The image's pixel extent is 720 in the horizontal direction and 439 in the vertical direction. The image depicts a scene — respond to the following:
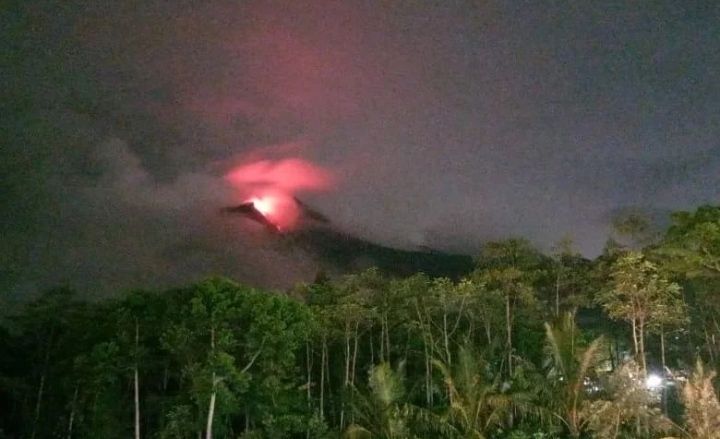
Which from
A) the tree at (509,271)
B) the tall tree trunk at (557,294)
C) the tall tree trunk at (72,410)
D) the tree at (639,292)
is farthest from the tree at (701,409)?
the tall tree trunk at (72,410)

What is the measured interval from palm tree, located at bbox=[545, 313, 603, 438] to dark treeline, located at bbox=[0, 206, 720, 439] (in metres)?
0.05

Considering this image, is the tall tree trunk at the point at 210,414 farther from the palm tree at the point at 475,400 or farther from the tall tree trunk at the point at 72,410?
the palm tree at the point at 475,400

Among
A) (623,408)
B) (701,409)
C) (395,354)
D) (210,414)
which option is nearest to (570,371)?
(623,408)

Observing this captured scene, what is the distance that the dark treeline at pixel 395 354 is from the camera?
780 inches

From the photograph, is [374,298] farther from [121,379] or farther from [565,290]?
[121,379]

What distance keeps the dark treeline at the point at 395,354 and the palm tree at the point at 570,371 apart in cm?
5

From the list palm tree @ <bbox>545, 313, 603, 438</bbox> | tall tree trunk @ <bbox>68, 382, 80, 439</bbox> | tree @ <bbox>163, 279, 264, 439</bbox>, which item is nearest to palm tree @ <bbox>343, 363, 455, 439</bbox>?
palm tree @ <bbox>545, 313, 603, 438</bbox>

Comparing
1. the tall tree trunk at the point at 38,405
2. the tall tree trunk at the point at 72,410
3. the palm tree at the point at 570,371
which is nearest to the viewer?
the palm tree at the point at 570,371

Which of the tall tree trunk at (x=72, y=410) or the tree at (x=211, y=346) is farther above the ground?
the tree at (x=211, y=346)

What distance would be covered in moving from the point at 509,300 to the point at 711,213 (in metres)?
9.47

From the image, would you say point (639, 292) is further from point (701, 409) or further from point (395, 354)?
point (395, 354)

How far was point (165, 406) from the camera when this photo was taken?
1008 inches

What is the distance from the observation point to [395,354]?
3219cm

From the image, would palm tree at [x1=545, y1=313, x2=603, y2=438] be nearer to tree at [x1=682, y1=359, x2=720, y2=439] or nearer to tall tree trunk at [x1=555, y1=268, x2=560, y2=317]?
tree at [x1=682, y1=359, x2=720, y2=439]
